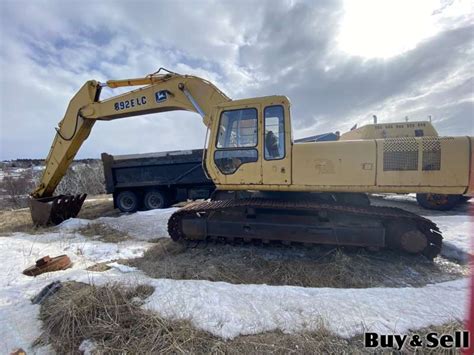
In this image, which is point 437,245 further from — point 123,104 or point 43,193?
point 43,193

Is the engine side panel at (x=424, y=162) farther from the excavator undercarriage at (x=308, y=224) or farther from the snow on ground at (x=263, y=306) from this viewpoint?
the snow on ground at (x=263, y=306)

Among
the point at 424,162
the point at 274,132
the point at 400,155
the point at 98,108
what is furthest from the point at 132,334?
the point at 98,108

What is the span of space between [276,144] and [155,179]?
606 centimetres

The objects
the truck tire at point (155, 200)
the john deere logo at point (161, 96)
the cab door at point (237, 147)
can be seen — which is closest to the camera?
the cab door at point (237, 147)

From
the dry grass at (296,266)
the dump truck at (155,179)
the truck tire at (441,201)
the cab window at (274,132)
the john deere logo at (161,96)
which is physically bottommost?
the dry grass at (296,266)

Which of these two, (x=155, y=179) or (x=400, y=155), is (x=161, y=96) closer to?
(x=155, y=179)

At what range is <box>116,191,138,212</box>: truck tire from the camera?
914cm

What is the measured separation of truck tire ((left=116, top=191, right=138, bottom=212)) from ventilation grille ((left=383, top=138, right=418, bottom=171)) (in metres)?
8.23

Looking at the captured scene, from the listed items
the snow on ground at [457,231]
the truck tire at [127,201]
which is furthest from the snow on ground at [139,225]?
the snow on ground at [457,231]

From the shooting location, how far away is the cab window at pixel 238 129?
4.15 m

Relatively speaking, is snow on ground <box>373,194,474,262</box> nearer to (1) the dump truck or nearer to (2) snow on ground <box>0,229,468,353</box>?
(2) snow on ground <box>0,229,468,353</box>

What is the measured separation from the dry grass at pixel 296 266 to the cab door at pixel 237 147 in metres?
1.26

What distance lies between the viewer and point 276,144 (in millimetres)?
4047

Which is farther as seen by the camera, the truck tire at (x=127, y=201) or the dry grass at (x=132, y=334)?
the truck tire at (x=127, y=201)
